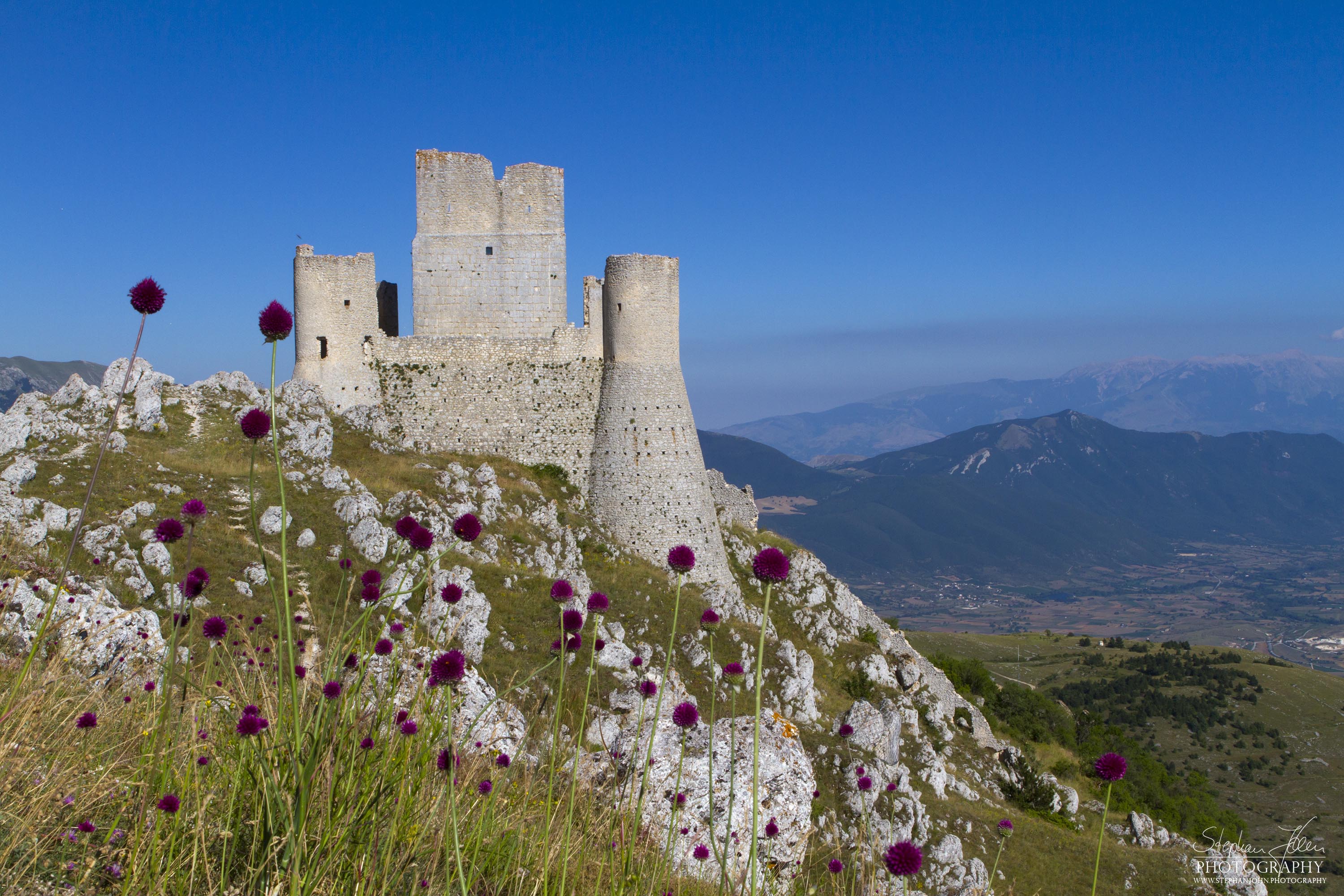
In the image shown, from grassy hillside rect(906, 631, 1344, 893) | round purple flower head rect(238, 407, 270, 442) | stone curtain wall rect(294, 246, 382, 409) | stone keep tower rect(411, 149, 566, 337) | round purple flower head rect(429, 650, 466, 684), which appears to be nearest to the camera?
round purple flower head rect(238, 407, 270, 442)

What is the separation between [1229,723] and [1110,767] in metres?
93.7

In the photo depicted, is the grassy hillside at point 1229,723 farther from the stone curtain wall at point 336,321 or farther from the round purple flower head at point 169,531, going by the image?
the round purple flower head at point 169,531

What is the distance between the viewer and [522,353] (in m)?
31.9

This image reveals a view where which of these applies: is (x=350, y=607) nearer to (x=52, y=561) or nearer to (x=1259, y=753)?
(x=52, y=561)

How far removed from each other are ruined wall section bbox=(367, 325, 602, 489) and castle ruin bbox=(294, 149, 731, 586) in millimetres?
52

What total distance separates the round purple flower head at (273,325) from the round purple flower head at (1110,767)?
214 inches

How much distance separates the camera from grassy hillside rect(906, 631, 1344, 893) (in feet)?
187

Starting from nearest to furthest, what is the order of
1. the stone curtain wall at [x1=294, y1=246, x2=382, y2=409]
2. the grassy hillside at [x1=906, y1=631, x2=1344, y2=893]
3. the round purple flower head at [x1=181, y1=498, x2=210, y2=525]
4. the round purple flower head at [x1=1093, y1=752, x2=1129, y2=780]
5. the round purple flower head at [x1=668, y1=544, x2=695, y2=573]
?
1. the round purple flower head at [x1=181, y1=498, x2=210, y2=525]
2. the round purple flower head at [x1=1093, y1=752, x2=1129, y2=780]
3. the round purple flower head at [x1=668, y1=544, x2=695, y2=573]
4. the stone curtain wall at [x1=294, y1=246, x2=382, y2=409]
5. the grassy hillside at [x1=906, y1=631, x2=1344, y2=893]

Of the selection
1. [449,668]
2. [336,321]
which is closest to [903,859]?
[449,668]

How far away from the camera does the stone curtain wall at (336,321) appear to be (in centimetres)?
3005

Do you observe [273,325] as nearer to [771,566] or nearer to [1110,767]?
[771,566]

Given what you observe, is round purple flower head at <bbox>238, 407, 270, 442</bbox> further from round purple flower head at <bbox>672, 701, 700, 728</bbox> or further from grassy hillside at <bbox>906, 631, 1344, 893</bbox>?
grassy hillside at <bbox>906, 631, 1344, 893</bbox>

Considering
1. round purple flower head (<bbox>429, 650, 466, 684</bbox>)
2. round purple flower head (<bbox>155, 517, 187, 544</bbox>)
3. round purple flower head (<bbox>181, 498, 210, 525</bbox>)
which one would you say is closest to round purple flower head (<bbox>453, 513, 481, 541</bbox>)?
round purple flower head (<bbox>429, 650, 466, 684</bbox>)

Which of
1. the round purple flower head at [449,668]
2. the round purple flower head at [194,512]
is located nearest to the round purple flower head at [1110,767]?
the round purple flower head at [449,668]
